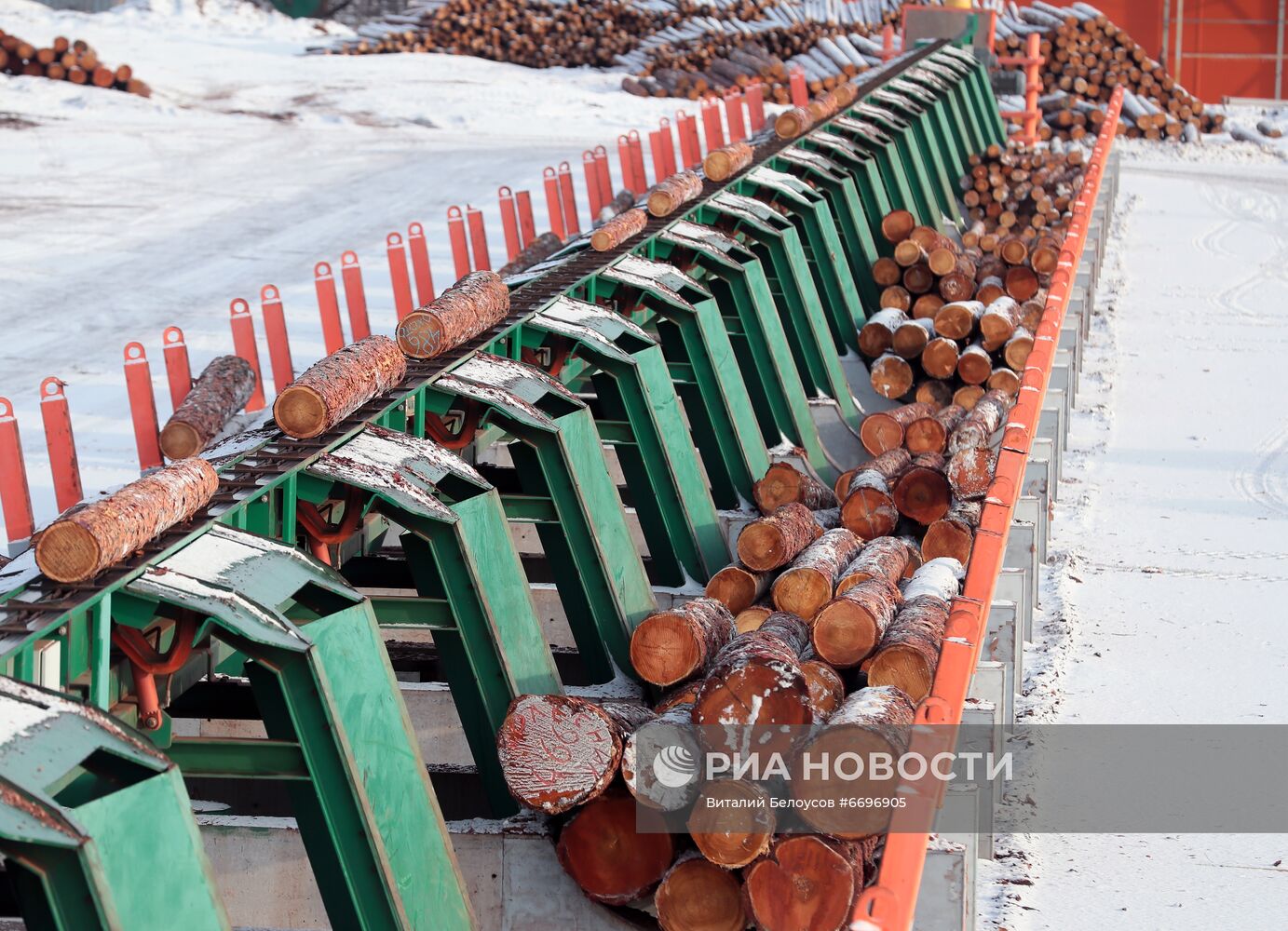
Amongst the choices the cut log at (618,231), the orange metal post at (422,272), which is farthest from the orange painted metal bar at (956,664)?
the orange metal post at (422,272)

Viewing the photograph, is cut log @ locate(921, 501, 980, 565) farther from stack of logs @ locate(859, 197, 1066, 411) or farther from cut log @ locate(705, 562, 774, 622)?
stack of logs @ locate(859, 197, 1066, 411)

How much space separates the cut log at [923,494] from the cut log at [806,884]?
3.81 m

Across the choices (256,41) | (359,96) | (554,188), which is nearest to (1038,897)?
(554,188)

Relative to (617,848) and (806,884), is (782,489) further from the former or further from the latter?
(806,884)

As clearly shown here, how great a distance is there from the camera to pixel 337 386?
6535 millimetres

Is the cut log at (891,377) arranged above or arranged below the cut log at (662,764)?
below

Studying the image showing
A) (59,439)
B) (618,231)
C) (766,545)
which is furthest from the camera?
(618,231)

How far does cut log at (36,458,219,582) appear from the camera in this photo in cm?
486

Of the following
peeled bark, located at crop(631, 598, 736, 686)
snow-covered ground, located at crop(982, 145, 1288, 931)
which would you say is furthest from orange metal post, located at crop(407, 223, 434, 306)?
peeled bark, located at crop(631, 598, 736, 686)

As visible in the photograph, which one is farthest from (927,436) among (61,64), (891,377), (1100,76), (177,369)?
(61,64)

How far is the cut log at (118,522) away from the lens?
4863 millimetres

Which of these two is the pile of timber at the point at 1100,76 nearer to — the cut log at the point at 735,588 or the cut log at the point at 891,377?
the cut log at the point at 891,377

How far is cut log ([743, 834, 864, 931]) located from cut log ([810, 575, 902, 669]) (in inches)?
52.7

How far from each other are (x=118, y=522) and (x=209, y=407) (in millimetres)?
5350
